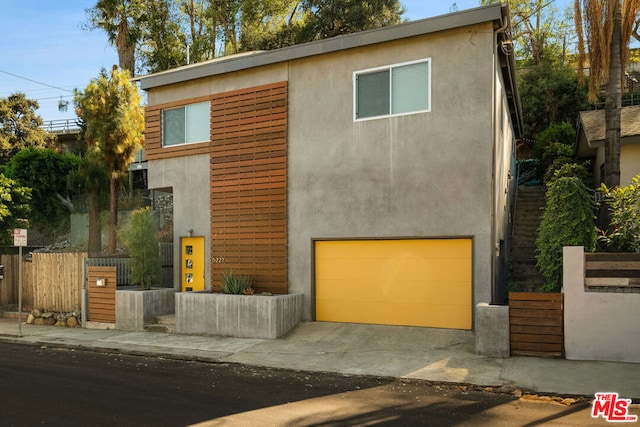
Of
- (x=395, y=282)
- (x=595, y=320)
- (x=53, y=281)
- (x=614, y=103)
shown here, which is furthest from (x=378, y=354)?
(x=53, y=281)

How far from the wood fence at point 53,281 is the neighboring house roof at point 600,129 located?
14.9 metres

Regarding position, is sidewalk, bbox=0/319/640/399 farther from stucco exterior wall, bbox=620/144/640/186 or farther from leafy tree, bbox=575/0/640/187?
stucco exterior wall, bbox=620/144/640/186

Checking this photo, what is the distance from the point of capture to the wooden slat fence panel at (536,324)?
9336 millimetres

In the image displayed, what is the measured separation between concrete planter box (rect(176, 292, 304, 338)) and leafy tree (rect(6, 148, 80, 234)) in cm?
1804

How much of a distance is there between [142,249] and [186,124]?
3718 mm

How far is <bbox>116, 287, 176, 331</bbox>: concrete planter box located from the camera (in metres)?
13.5

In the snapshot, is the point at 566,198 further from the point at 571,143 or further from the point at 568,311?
the point at 571,143

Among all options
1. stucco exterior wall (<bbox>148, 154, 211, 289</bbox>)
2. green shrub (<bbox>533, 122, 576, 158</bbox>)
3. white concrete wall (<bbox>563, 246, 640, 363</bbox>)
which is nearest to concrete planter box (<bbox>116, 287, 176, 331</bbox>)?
stucco exterior wall (<bbox>148, 154, 211, 289</bbox>)

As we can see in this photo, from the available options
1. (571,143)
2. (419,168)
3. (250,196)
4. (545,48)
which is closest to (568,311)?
(419,168)

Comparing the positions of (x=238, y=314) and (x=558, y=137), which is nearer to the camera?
(x=238, y=314)

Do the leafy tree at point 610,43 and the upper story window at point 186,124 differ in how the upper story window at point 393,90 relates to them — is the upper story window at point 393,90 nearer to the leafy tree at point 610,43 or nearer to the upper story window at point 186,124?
the leafy tree at point 610,43

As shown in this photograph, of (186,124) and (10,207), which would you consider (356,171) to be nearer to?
(186,124)

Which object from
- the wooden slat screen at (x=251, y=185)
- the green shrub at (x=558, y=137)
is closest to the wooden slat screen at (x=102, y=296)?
the wooden slat screen at (x=251, y=185)

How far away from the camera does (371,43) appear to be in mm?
12164
